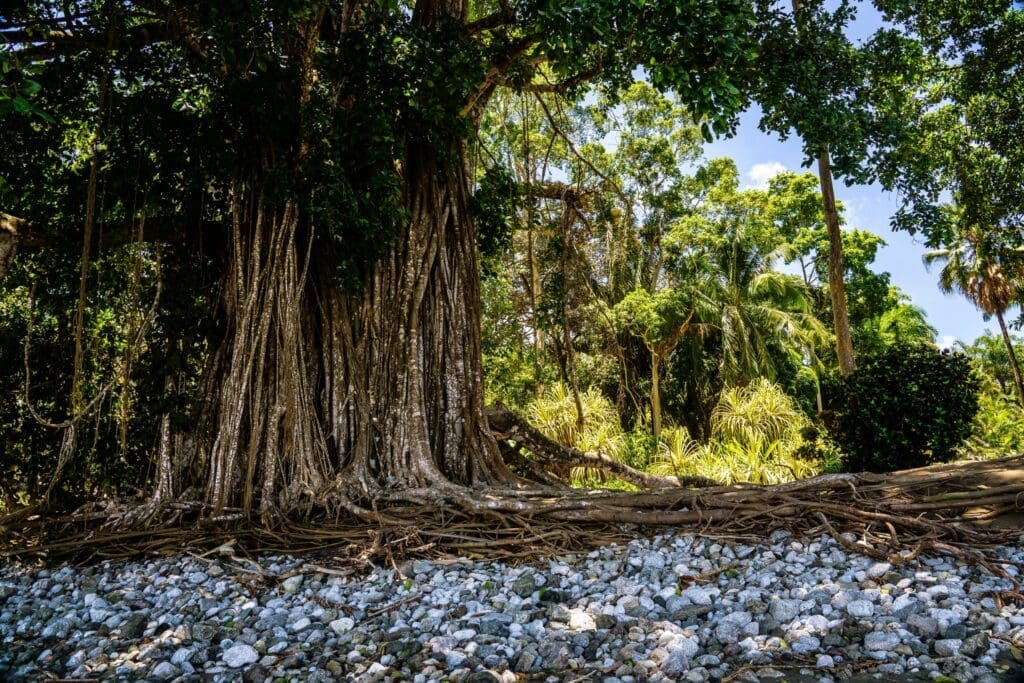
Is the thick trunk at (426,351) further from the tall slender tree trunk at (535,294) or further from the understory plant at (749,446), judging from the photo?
the understory plant at (749,446)

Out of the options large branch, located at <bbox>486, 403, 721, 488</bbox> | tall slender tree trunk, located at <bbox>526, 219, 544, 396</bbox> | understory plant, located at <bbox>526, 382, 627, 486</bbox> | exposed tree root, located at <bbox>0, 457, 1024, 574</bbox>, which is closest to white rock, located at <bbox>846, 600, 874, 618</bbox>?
exposed tree root, located at <bbox>0, 457, 1024, 574</bbox>

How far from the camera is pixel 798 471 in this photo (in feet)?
33.1

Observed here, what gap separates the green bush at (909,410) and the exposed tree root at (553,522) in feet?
9.80

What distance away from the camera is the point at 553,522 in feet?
13.6

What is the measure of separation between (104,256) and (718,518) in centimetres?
505

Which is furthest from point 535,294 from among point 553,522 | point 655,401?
point 655,401

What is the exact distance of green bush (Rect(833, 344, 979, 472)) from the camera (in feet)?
24.5

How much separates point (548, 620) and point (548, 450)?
12.2ft

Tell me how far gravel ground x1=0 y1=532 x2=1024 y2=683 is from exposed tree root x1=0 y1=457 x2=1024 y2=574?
0.16 metres

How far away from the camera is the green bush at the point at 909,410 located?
7461 millimetres

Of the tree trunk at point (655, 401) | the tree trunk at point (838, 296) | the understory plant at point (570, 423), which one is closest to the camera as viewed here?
the tree trunk at point (838, 296)

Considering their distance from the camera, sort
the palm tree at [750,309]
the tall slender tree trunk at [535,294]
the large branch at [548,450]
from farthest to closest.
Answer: the palm tree at [750,309]
the tall slender tree trunk at [535,294]
the large branch at [548,450]

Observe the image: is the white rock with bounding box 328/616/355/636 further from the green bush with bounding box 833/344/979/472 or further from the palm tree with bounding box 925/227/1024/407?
the palm tree with bounding box 925/227/1024/407

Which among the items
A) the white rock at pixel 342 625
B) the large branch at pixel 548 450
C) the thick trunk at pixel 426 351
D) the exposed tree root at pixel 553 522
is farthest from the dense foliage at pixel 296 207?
the white rock at pixel 342 625
